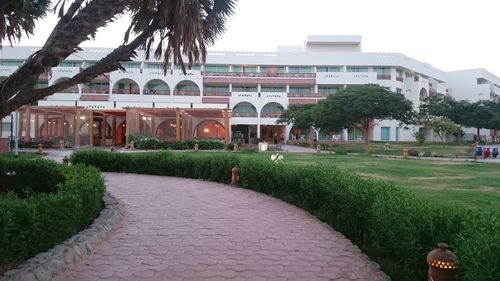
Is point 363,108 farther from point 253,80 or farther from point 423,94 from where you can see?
point 423,94

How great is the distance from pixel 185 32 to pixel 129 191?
474cm

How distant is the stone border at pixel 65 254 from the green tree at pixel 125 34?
88.5 inches

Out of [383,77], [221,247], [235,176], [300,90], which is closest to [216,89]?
[300,90]

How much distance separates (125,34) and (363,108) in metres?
24.6

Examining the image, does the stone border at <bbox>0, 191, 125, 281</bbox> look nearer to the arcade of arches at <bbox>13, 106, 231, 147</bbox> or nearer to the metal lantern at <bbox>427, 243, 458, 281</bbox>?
the metal lantern at <bbox>427, 243, 458, 281</bbox>

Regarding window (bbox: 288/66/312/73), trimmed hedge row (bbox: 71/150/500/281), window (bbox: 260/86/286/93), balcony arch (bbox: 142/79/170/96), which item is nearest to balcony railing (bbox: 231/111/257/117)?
window (bbox: 260/86/286/93)

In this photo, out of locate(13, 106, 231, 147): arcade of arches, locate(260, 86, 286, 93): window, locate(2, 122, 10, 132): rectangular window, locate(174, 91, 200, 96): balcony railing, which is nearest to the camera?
locate(13, 106, 231, 147): arcade of arches

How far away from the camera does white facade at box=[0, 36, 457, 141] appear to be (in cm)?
5047

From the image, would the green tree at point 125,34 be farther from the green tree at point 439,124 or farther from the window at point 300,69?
the window at point 300,69

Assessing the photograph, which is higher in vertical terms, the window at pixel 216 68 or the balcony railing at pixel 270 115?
the window at pixel 216 68

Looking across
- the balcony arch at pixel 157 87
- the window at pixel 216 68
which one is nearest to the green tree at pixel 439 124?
the window at pixel 216 68

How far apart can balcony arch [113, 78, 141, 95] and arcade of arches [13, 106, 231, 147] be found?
381 inches

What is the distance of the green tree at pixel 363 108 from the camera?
30344mm

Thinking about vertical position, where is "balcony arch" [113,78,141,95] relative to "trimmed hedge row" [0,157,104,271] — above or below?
above
